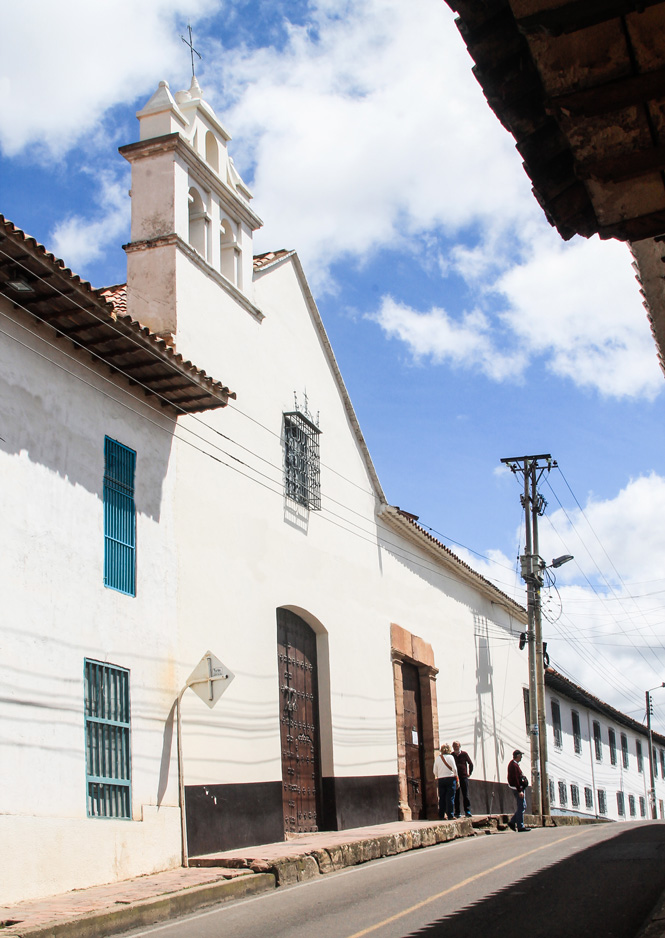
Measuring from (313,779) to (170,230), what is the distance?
7966 mm

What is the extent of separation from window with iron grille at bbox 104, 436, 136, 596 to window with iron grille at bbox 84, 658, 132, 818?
3.07ft

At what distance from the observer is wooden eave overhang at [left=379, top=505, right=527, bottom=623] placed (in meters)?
18.6

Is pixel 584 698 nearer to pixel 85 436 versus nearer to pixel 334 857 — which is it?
pixel 334 857

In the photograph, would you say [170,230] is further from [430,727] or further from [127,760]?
[430,727]

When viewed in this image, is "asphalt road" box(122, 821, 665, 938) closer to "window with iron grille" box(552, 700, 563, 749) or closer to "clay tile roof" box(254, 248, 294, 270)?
"clay tile roof" box(254, 248, 294, 270)

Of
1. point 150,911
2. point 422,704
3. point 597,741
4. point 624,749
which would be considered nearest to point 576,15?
point 150,911

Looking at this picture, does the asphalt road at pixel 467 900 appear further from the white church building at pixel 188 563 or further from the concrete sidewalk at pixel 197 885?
the white church building at pixel 188 563

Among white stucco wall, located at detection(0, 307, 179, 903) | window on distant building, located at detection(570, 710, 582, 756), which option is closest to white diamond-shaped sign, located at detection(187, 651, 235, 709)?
white stucco wall, located at detection(0, 307, 179, 903)

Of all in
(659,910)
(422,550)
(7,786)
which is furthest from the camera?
(422,550)

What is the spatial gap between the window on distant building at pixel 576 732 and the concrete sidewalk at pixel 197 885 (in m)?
20.5

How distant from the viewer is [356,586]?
1673cm

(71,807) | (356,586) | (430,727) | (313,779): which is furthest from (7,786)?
(430,727)

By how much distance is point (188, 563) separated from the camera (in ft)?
38.1

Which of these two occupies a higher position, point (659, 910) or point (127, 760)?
point (127, 760)
